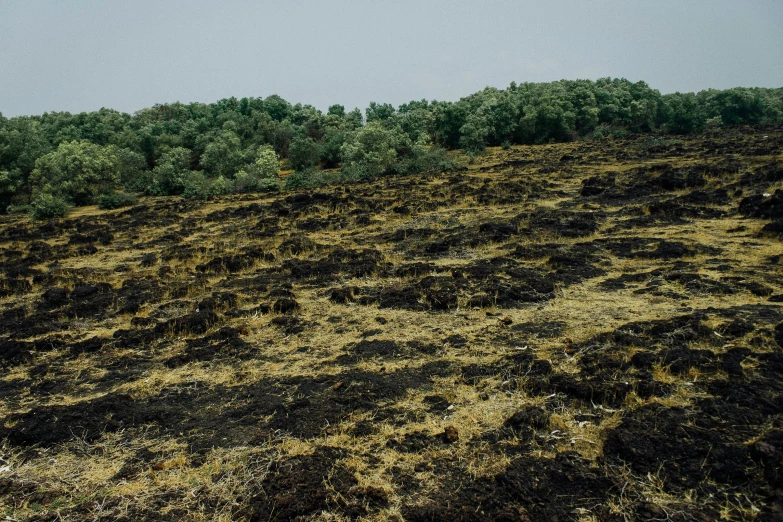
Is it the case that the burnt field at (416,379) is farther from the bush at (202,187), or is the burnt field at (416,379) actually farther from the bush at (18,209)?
the bush at (18,209)

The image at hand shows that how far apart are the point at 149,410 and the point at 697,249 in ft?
33.6

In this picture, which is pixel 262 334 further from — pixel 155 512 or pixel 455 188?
pixel 455 188

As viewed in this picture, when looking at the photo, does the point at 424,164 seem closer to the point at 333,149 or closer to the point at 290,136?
the point at 333,149

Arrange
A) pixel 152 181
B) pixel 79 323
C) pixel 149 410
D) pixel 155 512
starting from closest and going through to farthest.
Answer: pixel 155 512 → pixel 149 410 → pixel 79 323 → pixel 152 181

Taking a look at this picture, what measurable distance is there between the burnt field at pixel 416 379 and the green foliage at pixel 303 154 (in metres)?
30.1

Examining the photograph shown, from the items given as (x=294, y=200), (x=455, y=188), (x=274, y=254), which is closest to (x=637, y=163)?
(x=455, y=188)

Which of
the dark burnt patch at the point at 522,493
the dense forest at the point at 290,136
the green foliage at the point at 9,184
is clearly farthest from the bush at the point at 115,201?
the dark burnt patch at the point at 522,493

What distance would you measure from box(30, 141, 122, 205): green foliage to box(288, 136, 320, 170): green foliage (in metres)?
13.4

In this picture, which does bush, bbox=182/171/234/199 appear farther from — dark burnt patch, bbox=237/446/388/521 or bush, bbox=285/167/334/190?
dark burnt patch, bbox=237/446/388/521

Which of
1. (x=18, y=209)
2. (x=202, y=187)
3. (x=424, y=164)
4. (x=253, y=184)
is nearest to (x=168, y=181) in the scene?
(x=202, y=187)

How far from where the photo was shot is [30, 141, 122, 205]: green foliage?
106 feet

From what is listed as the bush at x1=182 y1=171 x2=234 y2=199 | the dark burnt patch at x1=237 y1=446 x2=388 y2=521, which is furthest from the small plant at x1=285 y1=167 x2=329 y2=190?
the dark burnt patch at x1=237 y1=446 x2=388 y2=521

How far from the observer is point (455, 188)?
72.6ft

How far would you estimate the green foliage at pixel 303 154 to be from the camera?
139ft
